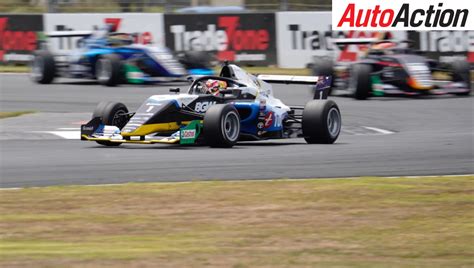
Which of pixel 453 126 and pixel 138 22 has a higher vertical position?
pixel 138 22

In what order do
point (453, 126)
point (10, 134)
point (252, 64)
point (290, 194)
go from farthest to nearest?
point (252, 64) < point (453, 126) < point (10, 134) < point (290, 194)

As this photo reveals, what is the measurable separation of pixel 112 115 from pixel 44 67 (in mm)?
11645

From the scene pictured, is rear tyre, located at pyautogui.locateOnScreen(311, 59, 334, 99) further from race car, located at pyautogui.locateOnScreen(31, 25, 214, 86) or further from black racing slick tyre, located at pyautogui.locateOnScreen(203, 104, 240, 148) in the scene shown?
black racing slick tyre, located at pyautogui.locateOnScreen(203, 104, 240, 148)

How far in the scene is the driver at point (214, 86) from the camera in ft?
46.9

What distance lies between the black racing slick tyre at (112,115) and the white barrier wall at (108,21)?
46.8ft

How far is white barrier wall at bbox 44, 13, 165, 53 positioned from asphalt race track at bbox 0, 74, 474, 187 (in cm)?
798

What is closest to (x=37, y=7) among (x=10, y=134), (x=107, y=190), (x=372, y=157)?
(x=10, y=134)

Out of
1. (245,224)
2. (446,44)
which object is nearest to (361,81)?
(446,44)

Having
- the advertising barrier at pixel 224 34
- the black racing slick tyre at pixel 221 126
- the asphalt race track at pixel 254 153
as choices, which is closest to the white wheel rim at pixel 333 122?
the asphalt race track at pixel 254 153

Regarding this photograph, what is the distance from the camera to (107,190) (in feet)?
32.3

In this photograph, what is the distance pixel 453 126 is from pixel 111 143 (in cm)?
633

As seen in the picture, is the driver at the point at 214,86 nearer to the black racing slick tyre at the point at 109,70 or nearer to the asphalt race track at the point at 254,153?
the asphalt race track at the point at 254,153

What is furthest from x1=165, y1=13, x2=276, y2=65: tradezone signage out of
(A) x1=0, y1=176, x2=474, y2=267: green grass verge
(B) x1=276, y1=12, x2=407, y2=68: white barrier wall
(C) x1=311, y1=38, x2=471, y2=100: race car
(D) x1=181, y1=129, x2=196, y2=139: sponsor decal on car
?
(A) x1=0, y1=176, x2=474, y2=267: green grass verge

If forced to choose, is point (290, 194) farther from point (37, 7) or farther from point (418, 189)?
point (37, 7)
